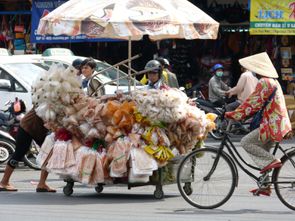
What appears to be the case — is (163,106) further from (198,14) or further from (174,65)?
(174,65)

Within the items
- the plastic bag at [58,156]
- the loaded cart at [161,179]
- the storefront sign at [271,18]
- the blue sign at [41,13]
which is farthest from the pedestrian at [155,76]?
the blue sign at [41,13]

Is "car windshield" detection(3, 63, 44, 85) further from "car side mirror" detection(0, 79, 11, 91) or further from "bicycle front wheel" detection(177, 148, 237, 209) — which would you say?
"bicycle front wheel" detection(177, 148, 237, 209)

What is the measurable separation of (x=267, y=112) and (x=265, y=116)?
0.05 m

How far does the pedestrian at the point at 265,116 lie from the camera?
977cm

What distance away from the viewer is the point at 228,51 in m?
23.0

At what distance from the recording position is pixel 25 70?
17.0 m

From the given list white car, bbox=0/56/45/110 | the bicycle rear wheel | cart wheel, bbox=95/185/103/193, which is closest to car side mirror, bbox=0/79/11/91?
white car, bbox=0/56/45/110

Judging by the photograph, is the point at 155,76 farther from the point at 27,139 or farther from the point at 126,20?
the point at 27,139

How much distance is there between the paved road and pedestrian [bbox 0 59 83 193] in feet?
0.60

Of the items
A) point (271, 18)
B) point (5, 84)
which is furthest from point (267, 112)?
point (271, 18)

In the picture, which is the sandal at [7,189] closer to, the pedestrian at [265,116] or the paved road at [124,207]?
the paved road at [124,207]

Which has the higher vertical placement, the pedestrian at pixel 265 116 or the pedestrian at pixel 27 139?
the pedestrian at pixel 265 116

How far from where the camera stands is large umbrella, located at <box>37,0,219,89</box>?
423 inches

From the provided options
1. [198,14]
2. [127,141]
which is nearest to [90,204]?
[127,141]
